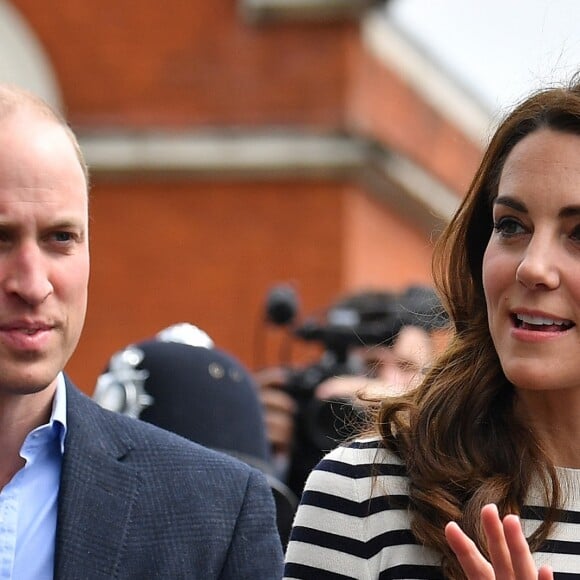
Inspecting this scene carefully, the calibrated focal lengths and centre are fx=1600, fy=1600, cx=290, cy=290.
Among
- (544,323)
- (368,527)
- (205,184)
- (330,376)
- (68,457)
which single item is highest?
(544,323)

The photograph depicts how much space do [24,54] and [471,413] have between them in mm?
8708

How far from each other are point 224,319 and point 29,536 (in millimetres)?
8311

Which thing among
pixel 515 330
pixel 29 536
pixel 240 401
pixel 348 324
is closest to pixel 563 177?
pixel 515 330

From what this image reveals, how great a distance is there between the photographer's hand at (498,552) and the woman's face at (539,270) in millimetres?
394

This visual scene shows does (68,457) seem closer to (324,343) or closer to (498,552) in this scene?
(498,552)

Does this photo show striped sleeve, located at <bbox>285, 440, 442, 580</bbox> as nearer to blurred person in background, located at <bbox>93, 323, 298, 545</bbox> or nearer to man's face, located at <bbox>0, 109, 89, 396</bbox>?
man's face, located at <bbox>0, 109, 89, 396</bbox>

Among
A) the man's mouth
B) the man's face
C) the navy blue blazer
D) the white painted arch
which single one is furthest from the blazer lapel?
the white painted arch

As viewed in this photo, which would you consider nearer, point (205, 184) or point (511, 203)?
point (511, 203)

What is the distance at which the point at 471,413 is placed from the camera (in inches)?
111

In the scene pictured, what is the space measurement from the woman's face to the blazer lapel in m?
0.68

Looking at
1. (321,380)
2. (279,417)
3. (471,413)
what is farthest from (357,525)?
(321,380)

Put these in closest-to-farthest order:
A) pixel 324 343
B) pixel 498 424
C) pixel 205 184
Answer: pixel 498 424 < pixel 324 343 < pixel 205 184

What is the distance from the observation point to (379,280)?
37.4 feet

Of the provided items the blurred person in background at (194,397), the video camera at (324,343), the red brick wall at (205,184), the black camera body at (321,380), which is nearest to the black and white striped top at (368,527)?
the blurred person in background at (194,397)
